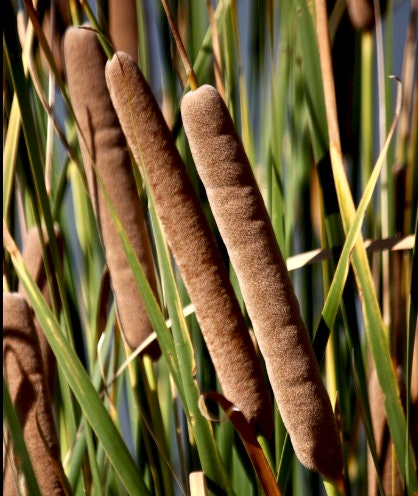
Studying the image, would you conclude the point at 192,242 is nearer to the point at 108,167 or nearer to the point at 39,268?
the point at 108,167

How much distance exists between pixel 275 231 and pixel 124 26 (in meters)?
0.20

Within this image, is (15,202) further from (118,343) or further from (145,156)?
(145,156)

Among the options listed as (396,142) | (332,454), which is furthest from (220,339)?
(396,142)

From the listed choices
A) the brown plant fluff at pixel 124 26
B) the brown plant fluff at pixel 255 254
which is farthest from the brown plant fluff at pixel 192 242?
the brown plant fluff at pixel 124 26

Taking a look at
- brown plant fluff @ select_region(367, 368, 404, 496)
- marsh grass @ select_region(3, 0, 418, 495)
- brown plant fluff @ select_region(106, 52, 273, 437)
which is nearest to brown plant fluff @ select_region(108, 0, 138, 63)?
marsh grass @ select_region(3, 0, 418, 495)

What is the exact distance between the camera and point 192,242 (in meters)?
0.47

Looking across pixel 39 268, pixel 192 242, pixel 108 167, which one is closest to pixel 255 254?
pixel 192 242

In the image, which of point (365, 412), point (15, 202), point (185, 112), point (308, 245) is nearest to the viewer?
point (185, 112)

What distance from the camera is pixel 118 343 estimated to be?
0.72 metres

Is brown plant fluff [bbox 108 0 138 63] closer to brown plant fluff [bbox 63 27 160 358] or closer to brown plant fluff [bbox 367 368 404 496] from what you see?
brown plant fluff [bbox 63 27 160 358]

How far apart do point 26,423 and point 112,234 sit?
0.48ft

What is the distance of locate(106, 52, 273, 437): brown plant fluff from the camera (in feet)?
1.55

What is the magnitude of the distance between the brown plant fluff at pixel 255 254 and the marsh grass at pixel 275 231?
4cm

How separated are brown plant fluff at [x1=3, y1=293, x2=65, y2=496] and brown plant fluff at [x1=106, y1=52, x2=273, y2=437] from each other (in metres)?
0.15
